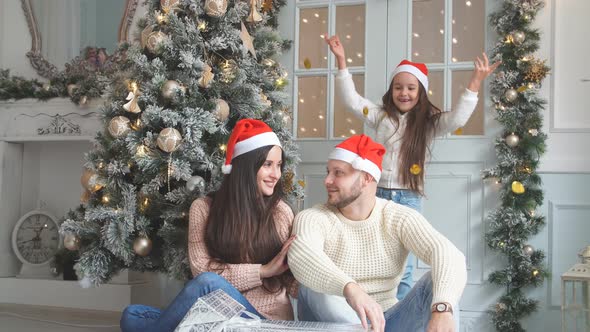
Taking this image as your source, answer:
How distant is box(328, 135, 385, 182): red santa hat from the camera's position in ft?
6.40

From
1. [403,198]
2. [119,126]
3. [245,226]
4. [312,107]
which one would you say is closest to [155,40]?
[119,126]

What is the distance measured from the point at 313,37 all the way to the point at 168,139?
1.34 metres

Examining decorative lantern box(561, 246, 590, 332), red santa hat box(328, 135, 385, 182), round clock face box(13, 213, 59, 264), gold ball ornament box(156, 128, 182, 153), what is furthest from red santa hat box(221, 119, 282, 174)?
round clock face box(13, 213, 59, 264)

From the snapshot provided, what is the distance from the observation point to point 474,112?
10.6 feet

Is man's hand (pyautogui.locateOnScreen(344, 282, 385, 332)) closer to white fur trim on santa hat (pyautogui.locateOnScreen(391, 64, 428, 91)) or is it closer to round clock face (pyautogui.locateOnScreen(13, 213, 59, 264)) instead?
white fur trim on santa hat (pyautogui.locateOnScreen(391, 64, 428, 91))

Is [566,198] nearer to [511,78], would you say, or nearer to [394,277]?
[511,78]

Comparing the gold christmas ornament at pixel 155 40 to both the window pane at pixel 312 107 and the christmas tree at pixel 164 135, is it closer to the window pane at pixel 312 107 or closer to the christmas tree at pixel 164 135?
the christmas tree at pixel 164 135

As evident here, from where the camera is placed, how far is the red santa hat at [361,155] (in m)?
1.95

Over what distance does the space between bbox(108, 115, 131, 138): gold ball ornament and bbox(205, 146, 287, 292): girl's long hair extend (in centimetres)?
73

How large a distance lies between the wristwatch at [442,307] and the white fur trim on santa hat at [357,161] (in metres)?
0.49

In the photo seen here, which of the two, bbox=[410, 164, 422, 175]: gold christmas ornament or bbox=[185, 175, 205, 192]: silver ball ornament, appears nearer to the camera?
bbox=[185, 175, 205, 192]: silver ball ornament

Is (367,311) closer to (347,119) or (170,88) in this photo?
(170,88)

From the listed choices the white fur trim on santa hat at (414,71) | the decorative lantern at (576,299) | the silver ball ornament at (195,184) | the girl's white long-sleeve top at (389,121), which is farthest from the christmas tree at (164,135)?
Answer: the decorative lantern at (576,299)

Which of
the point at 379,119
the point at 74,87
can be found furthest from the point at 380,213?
the point at 74,87
